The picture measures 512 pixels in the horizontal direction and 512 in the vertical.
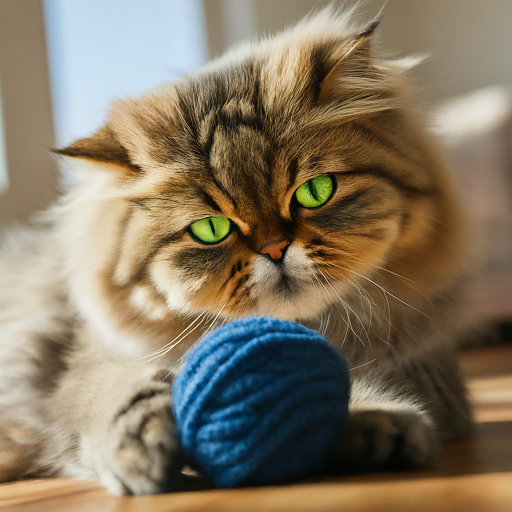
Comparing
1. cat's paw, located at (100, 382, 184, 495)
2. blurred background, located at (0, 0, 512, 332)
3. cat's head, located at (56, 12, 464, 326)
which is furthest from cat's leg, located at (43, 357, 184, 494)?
blurred background, located at (0, 0, 512, 332)

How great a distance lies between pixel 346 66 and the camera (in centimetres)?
117

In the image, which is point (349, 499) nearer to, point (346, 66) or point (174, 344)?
point (174, 344)

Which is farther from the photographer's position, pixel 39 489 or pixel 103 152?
pixel 103 152

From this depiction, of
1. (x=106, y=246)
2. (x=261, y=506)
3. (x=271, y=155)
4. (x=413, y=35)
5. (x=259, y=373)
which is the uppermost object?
(x=413, y=35)

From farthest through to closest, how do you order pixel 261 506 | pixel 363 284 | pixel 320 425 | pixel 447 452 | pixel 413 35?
pixel 413 35 < pixel 363 284 < pixel 447 452 < pixel 320 425 < pixel 261 506

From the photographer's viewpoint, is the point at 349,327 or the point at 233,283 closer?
the point at 233,283

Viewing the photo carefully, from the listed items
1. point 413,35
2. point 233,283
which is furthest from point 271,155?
point 413,35

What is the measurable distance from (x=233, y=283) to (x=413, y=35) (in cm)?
334

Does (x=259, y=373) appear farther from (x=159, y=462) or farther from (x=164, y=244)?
(x=164, y=244)

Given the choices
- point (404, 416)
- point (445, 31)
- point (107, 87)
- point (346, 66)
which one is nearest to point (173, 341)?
point (404, 416)

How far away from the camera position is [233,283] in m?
1.05

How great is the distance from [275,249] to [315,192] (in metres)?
0.14

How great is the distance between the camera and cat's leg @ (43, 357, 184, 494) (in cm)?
80

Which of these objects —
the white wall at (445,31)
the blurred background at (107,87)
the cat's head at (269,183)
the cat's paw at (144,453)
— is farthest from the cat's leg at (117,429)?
the white wall at (445,31)
